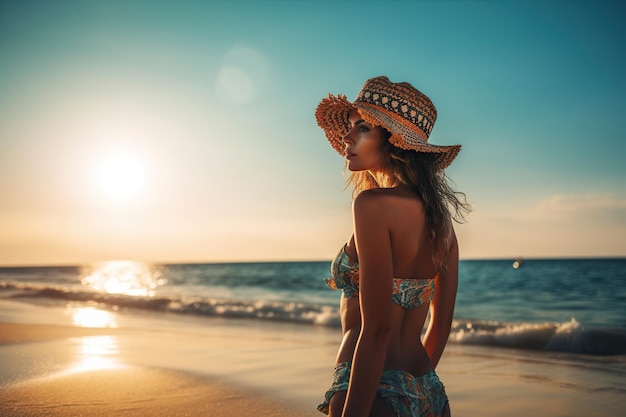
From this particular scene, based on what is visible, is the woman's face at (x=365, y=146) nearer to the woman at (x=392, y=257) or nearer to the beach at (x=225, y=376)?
the woman at (x=392, y=257)

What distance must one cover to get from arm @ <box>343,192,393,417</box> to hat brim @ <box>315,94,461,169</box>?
14.7 inches

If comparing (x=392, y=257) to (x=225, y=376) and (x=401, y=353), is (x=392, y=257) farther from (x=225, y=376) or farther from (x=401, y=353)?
(x=225, y=376)

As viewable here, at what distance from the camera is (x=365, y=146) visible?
2.23 m

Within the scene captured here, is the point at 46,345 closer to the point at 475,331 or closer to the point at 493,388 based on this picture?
the point at 493,388

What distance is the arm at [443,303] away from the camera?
2418 millimetres

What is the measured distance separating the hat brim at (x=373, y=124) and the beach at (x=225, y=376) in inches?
134

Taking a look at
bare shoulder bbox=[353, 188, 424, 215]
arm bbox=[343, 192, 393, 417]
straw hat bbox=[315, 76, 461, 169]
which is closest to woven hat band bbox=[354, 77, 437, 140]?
straw hat bbox=[315, 76, 461, 169]

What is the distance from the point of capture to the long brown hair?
2100 mm

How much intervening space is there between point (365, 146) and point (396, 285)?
0.60 meters

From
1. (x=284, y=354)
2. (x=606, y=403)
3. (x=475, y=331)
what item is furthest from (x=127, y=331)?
(x=606, y=403)

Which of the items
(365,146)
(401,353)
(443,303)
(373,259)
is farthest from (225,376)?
(373,259)

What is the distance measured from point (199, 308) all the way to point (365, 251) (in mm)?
14826

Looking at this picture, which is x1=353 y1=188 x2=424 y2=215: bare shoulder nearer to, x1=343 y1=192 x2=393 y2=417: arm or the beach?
x1=343 y1=192 x2=393 y2=417: arm

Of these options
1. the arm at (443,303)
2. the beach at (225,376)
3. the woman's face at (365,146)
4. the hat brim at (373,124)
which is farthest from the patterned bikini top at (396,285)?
the beach at (225,376)
